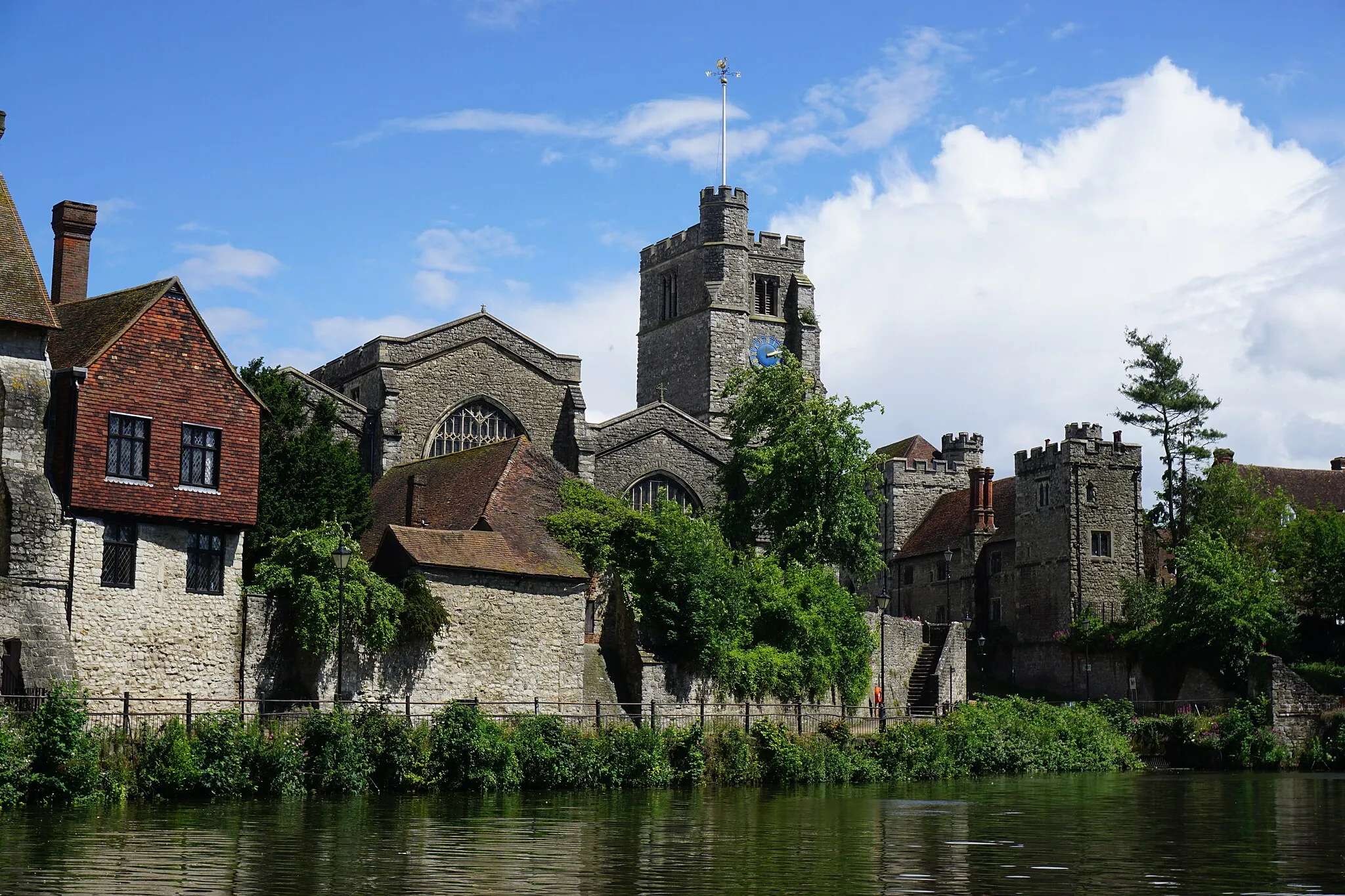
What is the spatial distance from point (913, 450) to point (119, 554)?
64.0 meters

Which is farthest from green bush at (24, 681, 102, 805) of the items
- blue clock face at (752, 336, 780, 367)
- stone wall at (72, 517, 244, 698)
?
blue clock face at (752, 336, 780, 367)

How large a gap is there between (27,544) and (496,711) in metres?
12.1

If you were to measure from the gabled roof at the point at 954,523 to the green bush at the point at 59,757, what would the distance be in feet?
178

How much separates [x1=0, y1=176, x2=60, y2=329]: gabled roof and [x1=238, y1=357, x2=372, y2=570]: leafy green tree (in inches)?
345

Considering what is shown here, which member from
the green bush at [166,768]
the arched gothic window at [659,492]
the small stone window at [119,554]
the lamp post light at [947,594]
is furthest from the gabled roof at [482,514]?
the lamp post light at [947,594]

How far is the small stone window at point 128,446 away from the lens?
1428 inches

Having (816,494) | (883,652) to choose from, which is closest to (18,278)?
(816,494)

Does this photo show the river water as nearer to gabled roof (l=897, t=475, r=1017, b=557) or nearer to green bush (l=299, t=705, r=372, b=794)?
green bush (l=299, t=705, r=372, b=794)

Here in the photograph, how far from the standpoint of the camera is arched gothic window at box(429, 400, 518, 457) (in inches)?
2534

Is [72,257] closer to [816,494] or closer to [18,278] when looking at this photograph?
[18,278]

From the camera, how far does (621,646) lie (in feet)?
151

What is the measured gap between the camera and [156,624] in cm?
3656

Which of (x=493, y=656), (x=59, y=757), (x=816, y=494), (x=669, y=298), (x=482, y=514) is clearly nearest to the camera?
(x=59, y=757)

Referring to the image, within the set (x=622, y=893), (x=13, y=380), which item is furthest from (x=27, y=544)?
(x=622, y=893)
